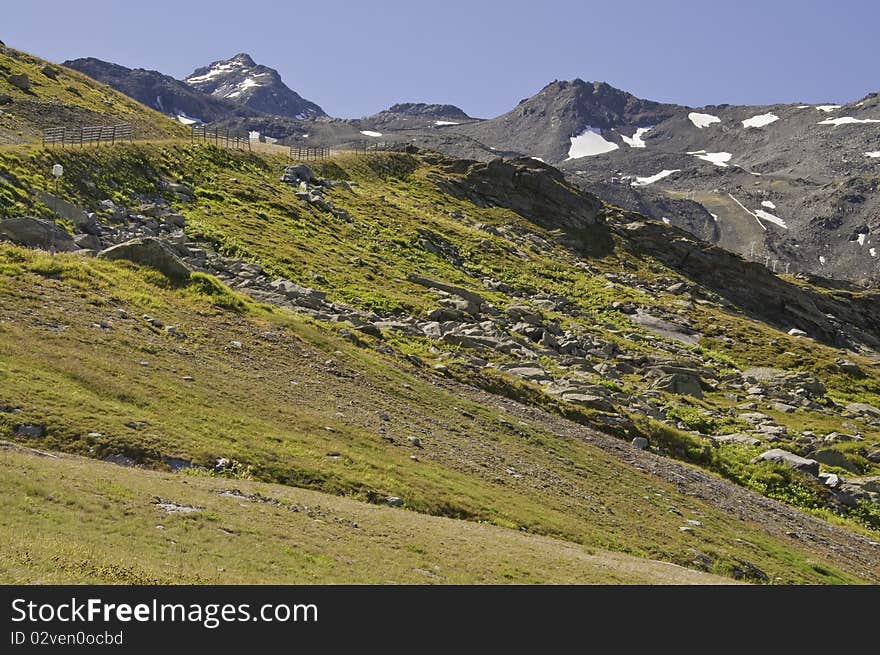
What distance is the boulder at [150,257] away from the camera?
3572 cm

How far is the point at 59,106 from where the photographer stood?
81.9 metres

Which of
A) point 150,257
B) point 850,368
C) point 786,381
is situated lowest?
point 786,381

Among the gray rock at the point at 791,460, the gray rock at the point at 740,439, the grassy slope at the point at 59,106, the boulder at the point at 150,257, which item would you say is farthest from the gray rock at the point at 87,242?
the gray rock at the point at 791,460

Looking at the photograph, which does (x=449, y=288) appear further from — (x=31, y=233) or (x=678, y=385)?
(x=31, y=233)

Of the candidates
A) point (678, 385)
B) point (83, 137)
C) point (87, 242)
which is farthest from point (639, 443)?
point (83, 137)

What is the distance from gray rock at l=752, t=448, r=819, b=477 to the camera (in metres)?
40.2

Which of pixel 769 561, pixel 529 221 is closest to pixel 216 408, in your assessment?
pixel 769 561

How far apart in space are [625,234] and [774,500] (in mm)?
85919

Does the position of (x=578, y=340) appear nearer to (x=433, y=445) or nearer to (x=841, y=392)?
(x=841, y=392)

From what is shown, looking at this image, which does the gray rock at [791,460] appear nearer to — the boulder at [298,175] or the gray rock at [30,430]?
the gray rock at [30,430]

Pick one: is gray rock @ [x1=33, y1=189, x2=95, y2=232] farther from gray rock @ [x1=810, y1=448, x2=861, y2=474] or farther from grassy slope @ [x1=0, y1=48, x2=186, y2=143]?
gray rock @ [x1=810, y1=448, x2=861, y2=474]

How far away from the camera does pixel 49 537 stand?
40.4ft

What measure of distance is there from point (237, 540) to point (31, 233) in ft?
94.1

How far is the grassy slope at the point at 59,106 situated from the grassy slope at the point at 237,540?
55.0m
